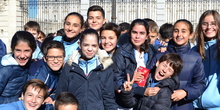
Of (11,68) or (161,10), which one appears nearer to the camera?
(11,68)

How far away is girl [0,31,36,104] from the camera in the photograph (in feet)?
12.7

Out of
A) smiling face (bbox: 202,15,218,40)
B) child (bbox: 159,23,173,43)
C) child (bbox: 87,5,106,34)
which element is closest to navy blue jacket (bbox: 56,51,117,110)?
child (bbox: 87,5,106,34)

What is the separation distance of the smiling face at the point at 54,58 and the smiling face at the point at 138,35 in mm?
1001

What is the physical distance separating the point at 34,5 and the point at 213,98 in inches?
620

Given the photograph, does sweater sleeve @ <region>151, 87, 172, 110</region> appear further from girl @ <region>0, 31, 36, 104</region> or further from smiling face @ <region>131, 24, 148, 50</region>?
girl @ <region>0, 31, 36, 104</region>

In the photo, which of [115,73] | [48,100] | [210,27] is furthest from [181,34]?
→ [48,100]

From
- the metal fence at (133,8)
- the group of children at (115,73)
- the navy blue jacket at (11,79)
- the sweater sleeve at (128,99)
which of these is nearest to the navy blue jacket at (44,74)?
the group of children at (115,73)

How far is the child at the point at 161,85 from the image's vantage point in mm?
3906

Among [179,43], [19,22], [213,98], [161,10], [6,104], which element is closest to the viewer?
Result: [6,104]

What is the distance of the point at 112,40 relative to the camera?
14.8 feet

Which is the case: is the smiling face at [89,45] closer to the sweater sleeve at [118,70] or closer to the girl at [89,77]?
the girl at [89,77]

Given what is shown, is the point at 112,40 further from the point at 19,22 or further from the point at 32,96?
the point at 19,22

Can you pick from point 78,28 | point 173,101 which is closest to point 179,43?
point 173,101

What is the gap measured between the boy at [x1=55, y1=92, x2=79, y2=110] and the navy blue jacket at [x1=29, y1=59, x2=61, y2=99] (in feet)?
1.55
